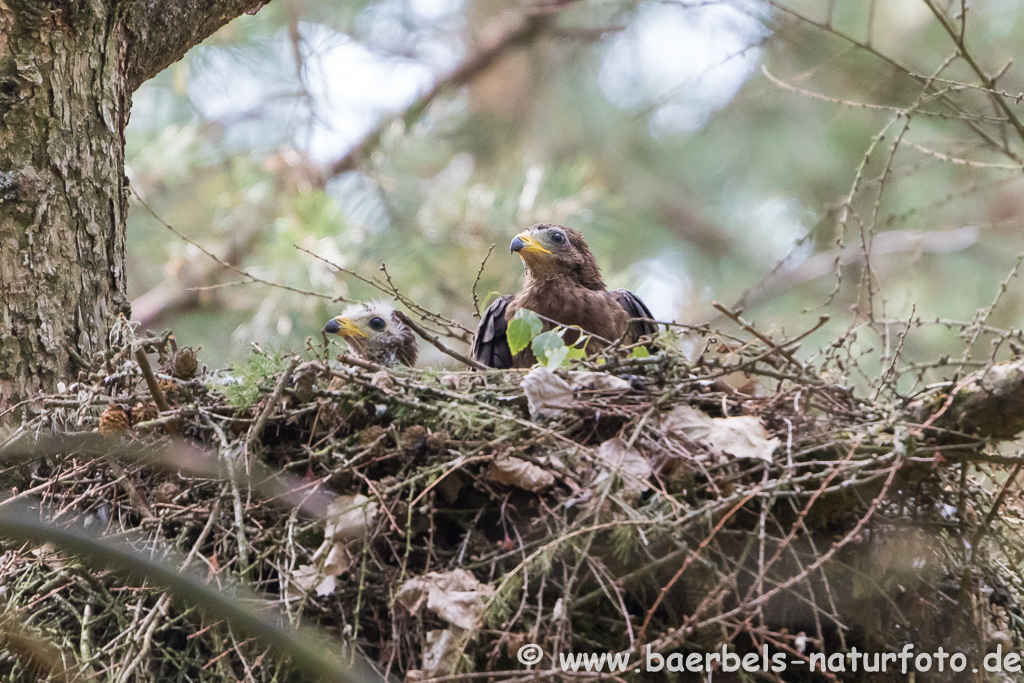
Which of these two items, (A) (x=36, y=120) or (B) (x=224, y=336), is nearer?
(A) (x=36, y=120)

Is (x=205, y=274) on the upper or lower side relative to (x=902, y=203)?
lower

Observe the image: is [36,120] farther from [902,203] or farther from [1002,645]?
[902,203]

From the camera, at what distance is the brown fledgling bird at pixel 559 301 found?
162 inches

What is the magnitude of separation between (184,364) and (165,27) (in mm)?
1448

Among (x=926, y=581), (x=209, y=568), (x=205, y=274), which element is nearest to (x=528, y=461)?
(x=209, y=568)

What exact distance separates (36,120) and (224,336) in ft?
14.5

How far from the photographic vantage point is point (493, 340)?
4.25 m

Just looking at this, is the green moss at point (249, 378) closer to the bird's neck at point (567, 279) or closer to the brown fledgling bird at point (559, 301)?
the brown fledgling bird at point (559, 301)

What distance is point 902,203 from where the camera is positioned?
836cm

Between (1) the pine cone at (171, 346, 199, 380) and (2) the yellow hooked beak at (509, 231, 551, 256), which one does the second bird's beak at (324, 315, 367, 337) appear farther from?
(1) the pine cone at (171, 346, 199, 380)

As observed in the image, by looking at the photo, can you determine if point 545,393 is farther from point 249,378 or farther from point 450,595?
point 249,378

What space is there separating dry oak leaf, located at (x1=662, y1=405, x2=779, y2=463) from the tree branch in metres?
2.51

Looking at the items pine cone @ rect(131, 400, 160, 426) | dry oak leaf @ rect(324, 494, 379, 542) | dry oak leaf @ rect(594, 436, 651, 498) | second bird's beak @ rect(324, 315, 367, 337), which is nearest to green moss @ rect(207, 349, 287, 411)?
pine cone @ rect(131, 400, 160, 426)

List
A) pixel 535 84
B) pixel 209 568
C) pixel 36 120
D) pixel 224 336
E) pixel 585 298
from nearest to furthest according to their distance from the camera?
pixel 209 568 → pixel 36 120 → pixel 585 298 → pixel 224 336 → pixel 535 84
